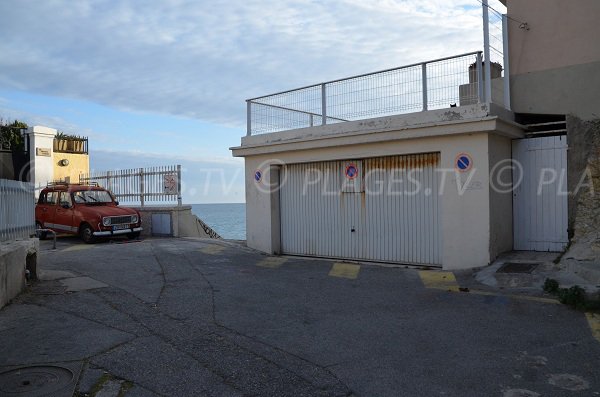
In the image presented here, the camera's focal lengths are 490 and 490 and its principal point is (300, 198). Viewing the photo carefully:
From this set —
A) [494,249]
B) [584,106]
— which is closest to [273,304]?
[494,249]

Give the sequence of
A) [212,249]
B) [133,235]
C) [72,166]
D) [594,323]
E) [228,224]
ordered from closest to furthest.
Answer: [594,323], [212,249], [133,235], [72,166], [228,224]

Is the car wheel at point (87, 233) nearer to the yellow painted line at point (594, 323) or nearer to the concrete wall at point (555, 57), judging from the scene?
the concrete wall at point (555, 57)

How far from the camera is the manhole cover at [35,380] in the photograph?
4.36m

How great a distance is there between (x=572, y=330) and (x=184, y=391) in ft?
15.4

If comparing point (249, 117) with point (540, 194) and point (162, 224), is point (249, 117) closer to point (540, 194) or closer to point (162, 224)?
point (162, 224)

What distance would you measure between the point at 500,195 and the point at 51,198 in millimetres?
14512

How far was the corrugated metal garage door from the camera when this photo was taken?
10688mm

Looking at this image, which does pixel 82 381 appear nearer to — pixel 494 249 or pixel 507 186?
pixel 494 249

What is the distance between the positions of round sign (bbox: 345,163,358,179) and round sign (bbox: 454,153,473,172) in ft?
8.52

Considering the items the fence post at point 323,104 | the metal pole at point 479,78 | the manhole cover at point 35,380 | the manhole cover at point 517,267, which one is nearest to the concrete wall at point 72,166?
the fence post at point 323,104

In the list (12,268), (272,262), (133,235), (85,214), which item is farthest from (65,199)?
(12,268)

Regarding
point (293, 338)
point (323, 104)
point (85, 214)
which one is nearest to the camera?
point (293, 338)

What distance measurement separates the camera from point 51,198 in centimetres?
1700

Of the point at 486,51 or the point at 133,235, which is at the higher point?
the point at 486,51
